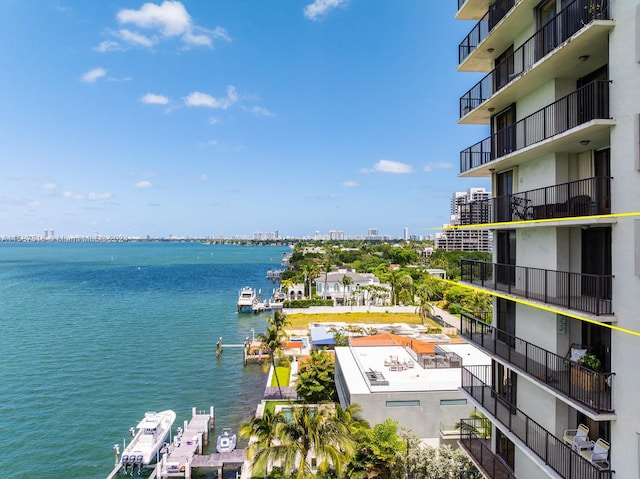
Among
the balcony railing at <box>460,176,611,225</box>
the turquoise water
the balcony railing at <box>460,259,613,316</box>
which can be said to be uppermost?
the balcony railing at <box>460,176,611,225</box>

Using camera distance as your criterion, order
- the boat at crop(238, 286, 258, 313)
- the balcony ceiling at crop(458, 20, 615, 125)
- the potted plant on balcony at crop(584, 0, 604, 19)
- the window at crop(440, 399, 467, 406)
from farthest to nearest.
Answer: the boat at crop(238, 286, 258, 313), the window at crop(440, 399, 467, 406), the balcony ceiling at crop(458, 20, 615, 125), the potted plant on balcony at crop(584, 0, 604, 19)

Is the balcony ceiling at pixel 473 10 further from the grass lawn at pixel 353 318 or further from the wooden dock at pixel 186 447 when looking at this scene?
the grass lawn at pixel 353 318

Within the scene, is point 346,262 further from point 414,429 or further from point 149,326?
point 414,429

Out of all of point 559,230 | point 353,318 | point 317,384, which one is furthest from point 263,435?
point 353,318

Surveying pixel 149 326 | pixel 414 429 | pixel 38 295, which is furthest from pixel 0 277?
pixel 414 429

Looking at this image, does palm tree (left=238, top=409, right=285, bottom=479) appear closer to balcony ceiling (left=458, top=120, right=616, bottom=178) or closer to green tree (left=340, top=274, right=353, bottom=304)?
balcony ceiling (left=458, top=120, right=616, bottom=178)

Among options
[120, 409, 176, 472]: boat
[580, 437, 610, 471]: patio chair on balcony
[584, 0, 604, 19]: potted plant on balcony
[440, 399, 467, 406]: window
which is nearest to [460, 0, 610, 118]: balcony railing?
[584, 0, 604, 19]: potted plant on balcony

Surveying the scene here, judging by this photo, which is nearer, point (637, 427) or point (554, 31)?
point (637, 427)
